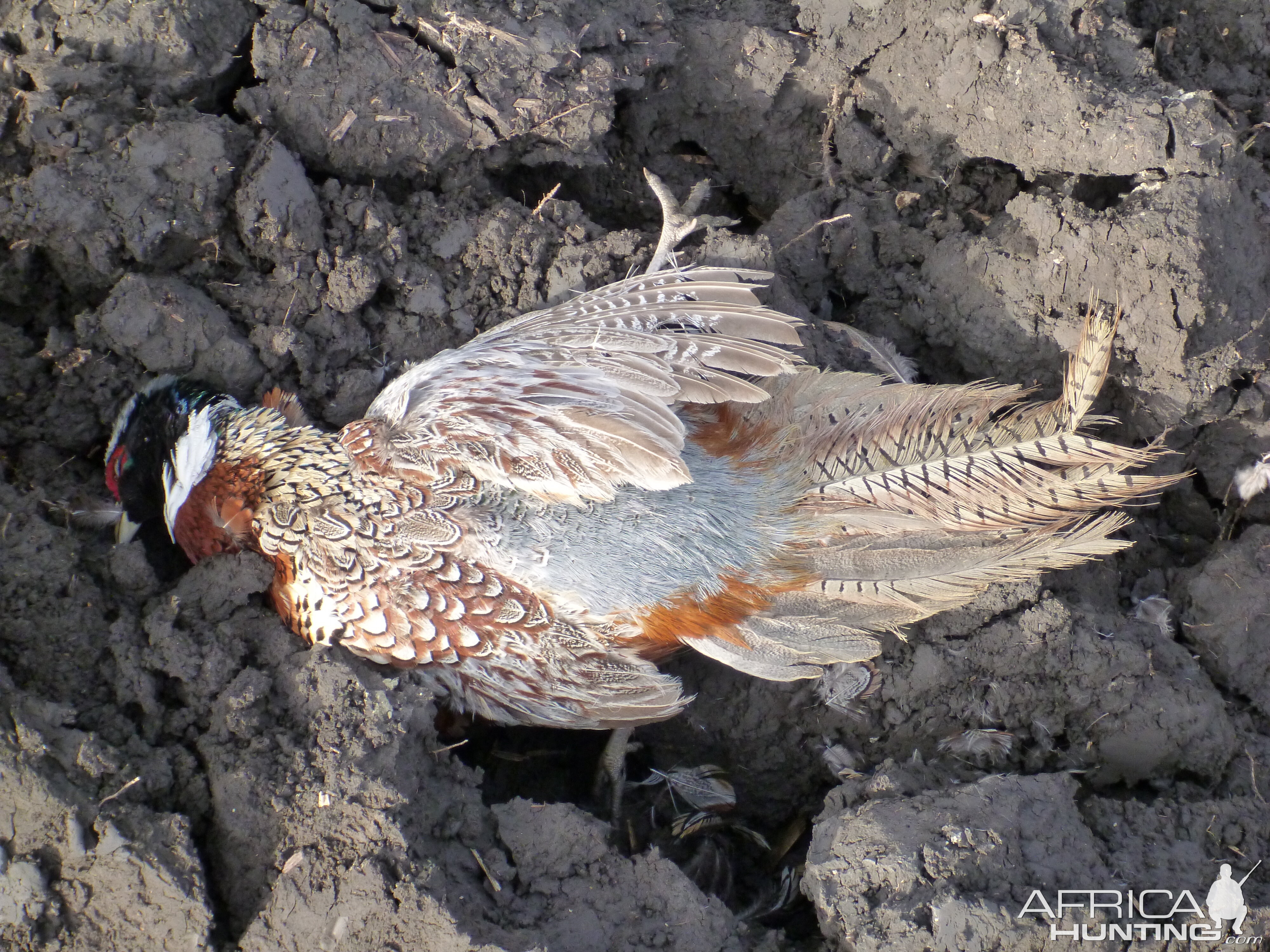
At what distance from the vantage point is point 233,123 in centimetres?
297

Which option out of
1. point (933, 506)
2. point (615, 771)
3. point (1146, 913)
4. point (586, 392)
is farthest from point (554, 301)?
point (1146, 913)

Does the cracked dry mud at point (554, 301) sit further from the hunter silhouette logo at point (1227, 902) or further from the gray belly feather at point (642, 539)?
the gray belly feather at point (642, 539)

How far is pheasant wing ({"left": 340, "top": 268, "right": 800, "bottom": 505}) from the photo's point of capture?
2580 mm

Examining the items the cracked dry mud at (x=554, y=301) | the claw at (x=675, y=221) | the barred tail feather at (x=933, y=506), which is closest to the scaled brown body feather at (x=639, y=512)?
the barred tail feather at (x=933, y=506)

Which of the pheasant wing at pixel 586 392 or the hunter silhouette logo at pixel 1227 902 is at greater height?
the pheasant wing at pixel 586 392

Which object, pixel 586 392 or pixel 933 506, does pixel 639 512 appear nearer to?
pixel 586 392

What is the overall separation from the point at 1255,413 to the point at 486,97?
2726 millimetres

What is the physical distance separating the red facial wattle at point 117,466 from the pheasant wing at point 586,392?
2.48 feet

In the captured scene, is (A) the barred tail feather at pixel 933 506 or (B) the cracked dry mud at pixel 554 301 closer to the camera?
(B) the cracked dry mud at pixel 554 301

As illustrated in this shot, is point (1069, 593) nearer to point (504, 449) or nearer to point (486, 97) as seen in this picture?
point (504, 449)

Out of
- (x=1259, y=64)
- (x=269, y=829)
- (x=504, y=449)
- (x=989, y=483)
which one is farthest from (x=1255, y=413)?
(x=269, y=829)

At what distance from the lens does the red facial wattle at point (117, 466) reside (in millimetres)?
2895

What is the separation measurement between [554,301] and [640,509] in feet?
2.86

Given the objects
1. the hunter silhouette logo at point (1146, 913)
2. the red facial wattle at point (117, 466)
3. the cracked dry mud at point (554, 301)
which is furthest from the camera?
the red facial wattle at point (117, 466)
